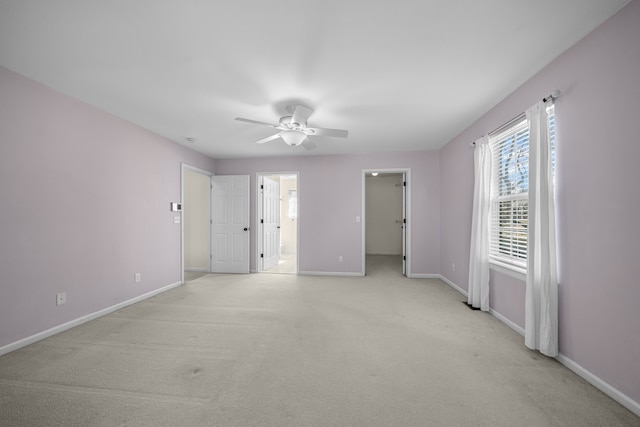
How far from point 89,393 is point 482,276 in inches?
153

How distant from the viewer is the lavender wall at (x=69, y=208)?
2260 mm

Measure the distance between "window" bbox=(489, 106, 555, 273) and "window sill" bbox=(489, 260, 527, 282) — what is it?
0.01m

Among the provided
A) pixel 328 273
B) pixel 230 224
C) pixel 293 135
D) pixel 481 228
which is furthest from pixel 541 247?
pixel 230 224

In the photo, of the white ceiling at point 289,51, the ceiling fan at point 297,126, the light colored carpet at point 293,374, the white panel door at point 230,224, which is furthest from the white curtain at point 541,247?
the white panel door at point 230,224

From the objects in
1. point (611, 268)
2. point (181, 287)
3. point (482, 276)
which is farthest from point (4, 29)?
point (482, 276)

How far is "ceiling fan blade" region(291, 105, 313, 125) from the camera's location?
2695 mm

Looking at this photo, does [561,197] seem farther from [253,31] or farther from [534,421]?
[253,31]

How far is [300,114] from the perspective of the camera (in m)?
2.76

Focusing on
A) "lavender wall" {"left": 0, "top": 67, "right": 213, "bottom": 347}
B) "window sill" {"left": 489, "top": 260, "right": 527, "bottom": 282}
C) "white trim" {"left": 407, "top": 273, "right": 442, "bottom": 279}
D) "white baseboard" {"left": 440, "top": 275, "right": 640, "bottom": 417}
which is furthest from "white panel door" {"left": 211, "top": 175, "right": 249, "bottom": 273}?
"white baseboard" {"left": 440, "top": 275, "right": 640, "bottom": 417}

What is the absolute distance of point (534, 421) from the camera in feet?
4.83

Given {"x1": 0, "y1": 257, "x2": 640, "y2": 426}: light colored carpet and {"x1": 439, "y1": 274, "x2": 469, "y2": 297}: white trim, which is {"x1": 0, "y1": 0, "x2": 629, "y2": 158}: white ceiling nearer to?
{"x1": 0, "y1": 257, "x2": 640, "y2": 426}: light colored carpet

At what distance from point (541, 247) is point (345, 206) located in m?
3.44

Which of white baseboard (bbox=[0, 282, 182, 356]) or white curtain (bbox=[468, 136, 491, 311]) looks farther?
white curtain (bbox=[468, 136, 491, 311])

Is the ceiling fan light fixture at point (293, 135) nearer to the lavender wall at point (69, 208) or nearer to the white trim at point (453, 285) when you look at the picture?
the lavender wall at point (69, 208)
